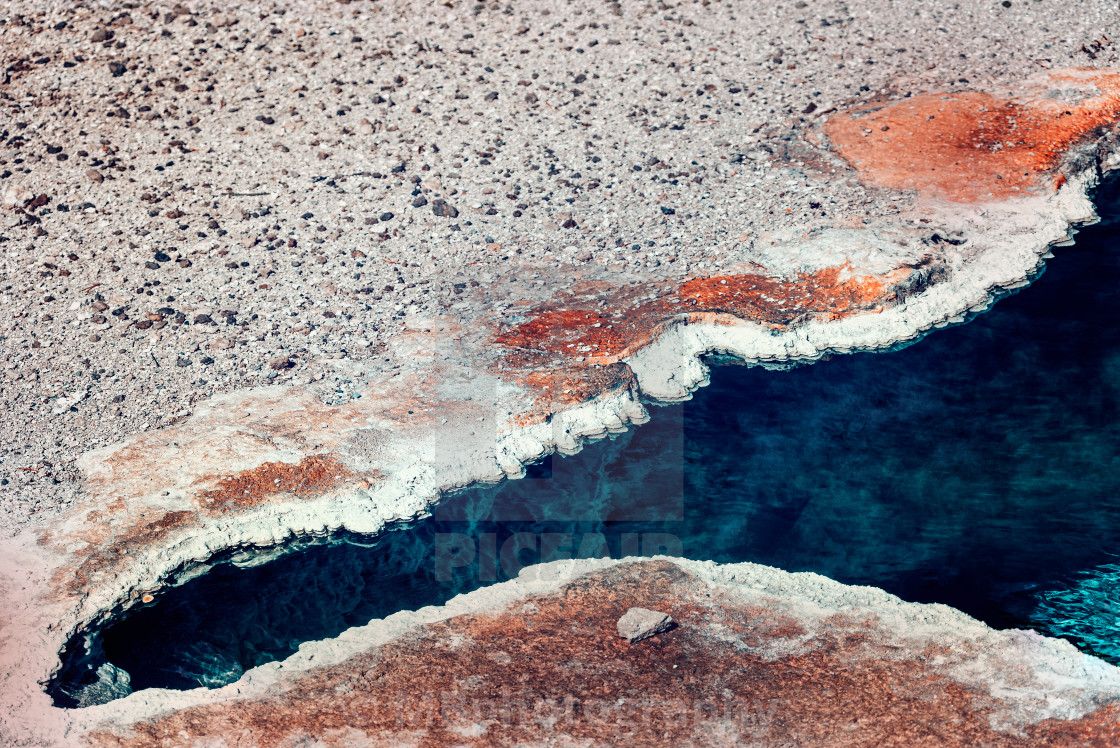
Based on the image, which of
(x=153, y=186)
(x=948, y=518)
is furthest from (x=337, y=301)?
(x=948, y=518)

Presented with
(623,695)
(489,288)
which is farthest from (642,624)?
(489,288)

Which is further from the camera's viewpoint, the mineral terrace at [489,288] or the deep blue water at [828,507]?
the deep blue water at [828,507]

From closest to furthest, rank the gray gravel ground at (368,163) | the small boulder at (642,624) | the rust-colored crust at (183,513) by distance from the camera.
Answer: the small boulder at (642,624) → the rust-colored crust at (183,513) → the gray gravel ground at (368,163)

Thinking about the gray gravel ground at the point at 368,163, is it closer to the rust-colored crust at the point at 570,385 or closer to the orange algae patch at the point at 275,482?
the orange algae patch at the point at 275,482

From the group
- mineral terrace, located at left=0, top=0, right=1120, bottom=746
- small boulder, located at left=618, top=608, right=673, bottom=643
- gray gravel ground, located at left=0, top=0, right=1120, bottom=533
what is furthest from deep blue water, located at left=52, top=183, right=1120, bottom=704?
gray gravel ground, located at left=0, top=0, right=1120, bottom=533

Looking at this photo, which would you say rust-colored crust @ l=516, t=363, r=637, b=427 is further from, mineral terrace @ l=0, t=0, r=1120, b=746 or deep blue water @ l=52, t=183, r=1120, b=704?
deep blue water @ l=52, t=183, r=1120, b=704

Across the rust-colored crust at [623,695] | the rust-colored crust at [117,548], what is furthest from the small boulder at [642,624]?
the rust-colored crust at [117,548]

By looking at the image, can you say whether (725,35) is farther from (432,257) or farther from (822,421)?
(822,421)
